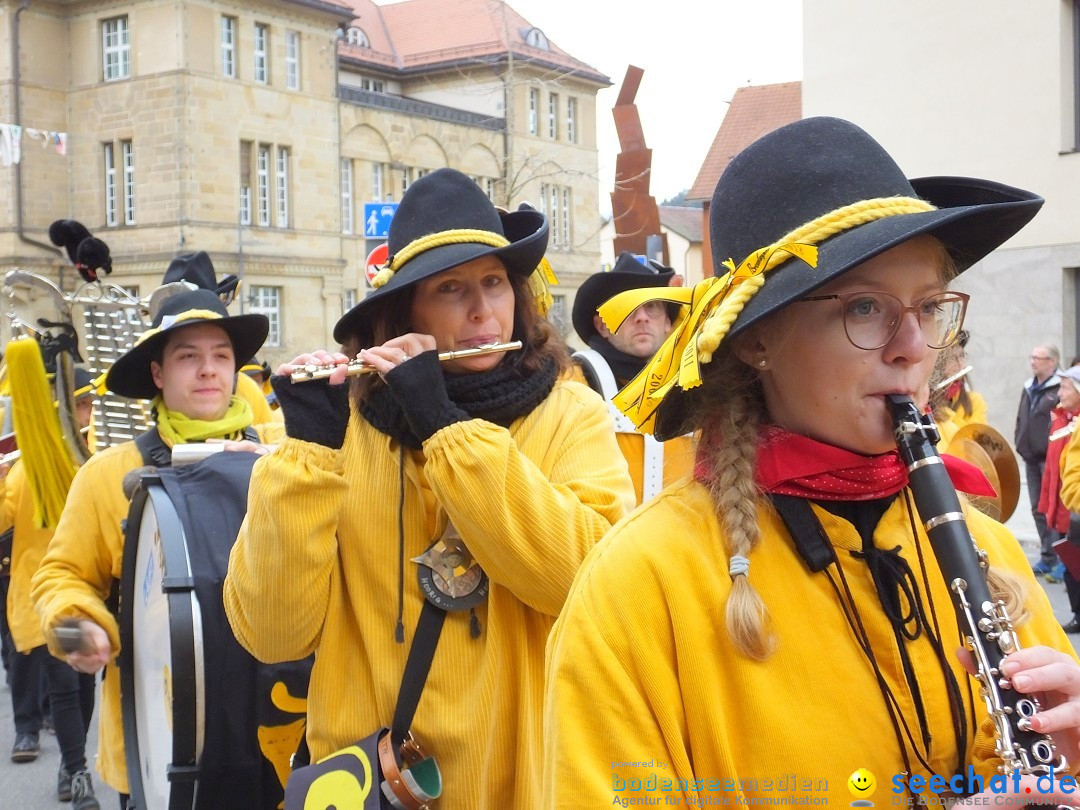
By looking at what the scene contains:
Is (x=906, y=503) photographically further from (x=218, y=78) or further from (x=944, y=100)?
(x=218, y=78)

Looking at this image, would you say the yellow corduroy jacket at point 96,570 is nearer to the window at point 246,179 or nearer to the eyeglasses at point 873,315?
the eyeglasses at point 873,315

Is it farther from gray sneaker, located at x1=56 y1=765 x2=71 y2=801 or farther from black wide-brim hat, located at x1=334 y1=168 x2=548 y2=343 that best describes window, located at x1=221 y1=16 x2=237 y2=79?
black wide-brim hat, located at x1=334 y1=168 x2=548 y2=343

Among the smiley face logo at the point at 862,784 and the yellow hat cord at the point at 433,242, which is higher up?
the yellow hat cord at the point at 433,242

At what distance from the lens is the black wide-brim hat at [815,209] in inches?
65.0

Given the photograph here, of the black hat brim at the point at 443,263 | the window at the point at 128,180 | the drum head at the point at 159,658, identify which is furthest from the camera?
the window at the point at 128,180

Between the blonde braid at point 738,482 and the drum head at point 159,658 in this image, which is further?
the drum head at point 159,658

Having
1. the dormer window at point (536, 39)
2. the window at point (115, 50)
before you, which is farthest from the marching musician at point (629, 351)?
the dormer window at point (536, 39)

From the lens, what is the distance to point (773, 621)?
5.54ft

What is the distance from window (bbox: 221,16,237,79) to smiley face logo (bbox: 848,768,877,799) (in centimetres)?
3890

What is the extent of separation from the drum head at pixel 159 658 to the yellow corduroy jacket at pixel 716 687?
5.32ft

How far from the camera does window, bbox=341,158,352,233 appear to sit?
40875mm

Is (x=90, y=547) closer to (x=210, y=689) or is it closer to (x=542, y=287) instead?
(x=210, y=689)

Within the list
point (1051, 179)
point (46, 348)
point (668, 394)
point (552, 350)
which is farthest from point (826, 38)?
point (668, 394)

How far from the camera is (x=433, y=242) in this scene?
293cm
